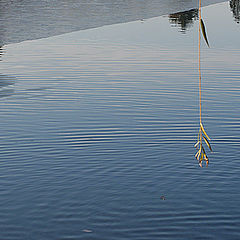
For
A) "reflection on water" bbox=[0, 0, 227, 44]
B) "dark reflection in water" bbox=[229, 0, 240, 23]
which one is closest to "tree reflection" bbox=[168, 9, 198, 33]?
"reflection on water" bbox=[0, 0, 227, 44]

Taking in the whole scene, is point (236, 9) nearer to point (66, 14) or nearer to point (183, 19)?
point (183, 19)

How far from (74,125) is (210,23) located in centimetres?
2124

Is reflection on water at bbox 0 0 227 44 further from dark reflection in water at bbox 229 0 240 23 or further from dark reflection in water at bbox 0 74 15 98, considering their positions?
dark reflection in water at bbox 0 74 15 98

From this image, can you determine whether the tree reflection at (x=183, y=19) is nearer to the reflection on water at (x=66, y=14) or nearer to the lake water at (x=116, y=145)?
the reflection on water at (x=66, y=14)

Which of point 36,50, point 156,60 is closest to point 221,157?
point 156,60

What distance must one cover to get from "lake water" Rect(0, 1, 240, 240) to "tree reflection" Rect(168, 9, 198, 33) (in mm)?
9693

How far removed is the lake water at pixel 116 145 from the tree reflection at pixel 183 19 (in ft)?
31.8

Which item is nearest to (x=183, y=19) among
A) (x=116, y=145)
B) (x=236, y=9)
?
(x=236, y=9)

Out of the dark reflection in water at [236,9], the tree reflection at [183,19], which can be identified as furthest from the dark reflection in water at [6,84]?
the dark reflection in water at [236,9]

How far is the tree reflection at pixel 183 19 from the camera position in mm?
32500

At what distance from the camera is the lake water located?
8469mm

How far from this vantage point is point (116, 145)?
1156cm

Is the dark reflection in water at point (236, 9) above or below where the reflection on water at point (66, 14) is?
below

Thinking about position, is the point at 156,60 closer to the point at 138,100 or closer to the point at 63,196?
the point at 138,100
